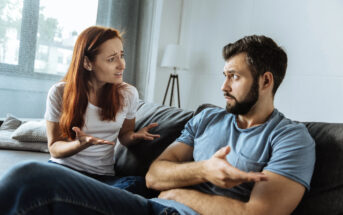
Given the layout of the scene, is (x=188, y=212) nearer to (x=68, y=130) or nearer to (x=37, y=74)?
(x=68, y=130)

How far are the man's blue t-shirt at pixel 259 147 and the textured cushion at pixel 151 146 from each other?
240mm

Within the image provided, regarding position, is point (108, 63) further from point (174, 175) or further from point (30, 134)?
point (30, 134)

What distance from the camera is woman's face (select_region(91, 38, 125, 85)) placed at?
1605 mm

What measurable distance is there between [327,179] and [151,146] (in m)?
0.87

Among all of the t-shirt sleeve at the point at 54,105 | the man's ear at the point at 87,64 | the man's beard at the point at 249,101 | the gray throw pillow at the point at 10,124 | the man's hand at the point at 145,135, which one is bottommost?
the gray throw pillow at the point at 10,124

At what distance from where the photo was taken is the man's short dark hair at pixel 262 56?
132cm

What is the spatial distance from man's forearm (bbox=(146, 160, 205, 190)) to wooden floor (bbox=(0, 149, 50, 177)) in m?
1.08

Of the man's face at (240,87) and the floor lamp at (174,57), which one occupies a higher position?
the floor lamp at (174,57)

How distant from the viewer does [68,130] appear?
1536 mm

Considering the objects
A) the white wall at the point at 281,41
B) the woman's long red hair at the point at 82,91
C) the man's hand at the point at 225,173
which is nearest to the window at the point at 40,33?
the white wall at the point at 281,41

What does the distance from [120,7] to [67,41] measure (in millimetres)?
843

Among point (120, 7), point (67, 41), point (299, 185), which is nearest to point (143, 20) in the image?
point (120, 7)

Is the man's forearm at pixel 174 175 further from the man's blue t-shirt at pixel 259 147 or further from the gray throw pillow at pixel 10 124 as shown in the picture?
the gray throw pillow at pixel 10 124

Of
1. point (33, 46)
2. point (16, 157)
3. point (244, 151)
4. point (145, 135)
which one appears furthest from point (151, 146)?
point (33, 46)
